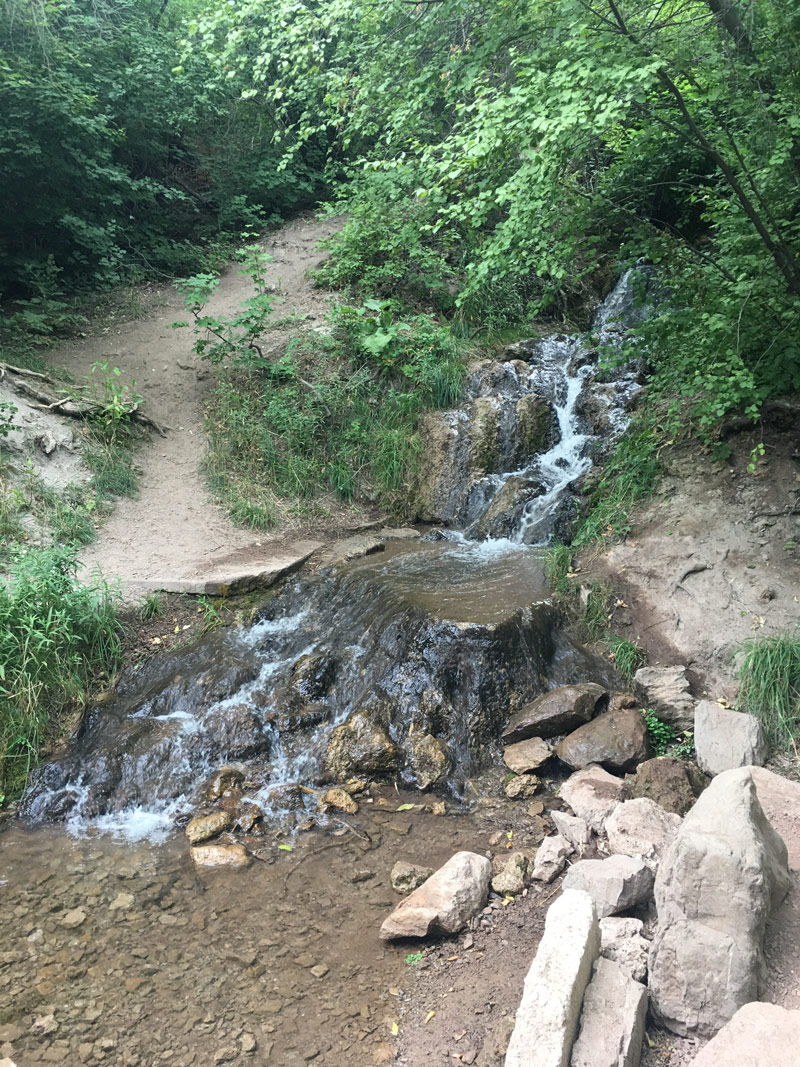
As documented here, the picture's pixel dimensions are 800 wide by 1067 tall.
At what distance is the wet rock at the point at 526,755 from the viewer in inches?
182

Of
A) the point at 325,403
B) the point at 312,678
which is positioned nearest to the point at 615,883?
the point at 312,678

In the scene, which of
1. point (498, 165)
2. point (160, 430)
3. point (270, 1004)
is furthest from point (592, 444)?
point (270, 1004)

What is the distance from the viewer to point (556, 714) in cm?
481

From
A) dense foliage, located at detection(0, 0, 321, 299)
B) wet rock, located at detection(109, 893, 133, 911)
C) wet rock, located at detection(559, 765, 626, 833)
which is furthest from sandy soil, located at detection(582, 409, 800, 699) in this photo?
dense foliage, located at detection(0, 0, 321, 299)

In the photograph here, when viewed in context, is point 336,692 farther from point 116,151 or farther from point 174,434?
point 116,151

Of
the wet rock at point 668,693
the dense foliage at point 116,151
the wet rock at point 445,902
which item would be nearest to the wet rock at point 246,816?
the wet rock at point 445,902

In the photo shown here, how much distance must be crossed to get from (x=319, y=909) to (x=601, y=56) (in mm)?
5037

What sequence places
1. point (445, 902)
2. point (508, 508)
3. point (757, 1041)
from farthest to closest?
point (508, 508) → point (445, 902) → point (757, 1041)

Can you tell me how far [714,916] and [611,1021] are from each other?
0.54 meters

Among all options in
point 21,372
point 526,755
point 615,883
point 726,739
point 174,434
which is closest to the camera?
point 615,883

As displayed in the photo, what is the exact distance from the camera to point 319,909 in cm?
364

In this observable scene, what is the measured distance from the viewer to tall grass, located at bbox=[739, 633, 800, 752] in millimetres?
4359

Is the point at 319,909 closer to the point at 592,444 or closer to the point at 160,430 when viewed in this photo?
the point at 592,444

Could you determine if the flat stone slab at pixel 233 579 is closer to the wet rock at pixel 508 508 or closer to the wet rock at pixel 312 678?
the wet rock at pixel 312 678
